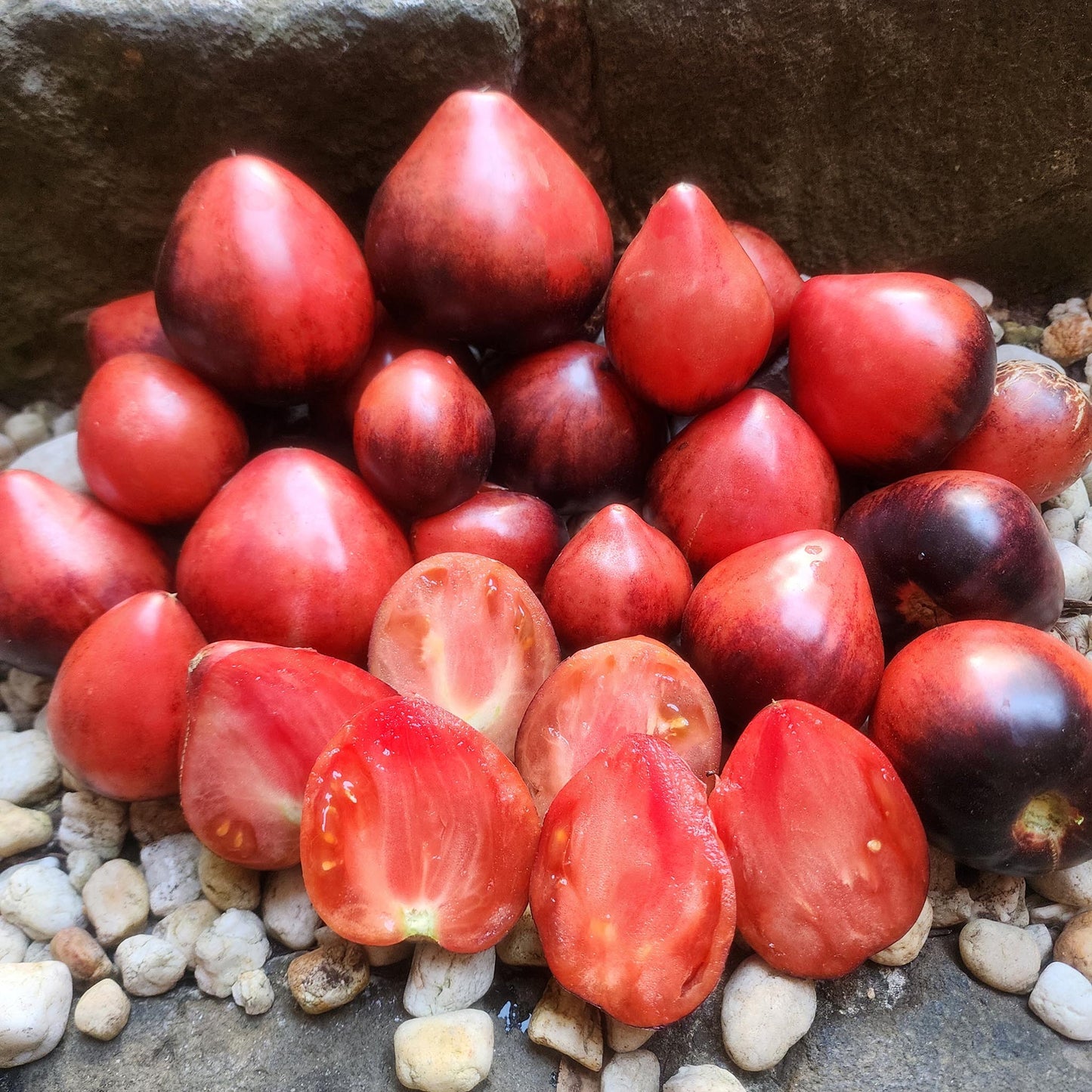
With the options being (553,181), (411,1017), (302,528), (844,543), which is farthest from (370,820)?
(553,181)

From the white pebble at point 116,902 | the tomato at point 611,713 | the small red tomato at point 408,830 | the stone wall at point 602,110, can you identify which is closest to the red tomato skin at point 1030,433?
the stone wall at point 602,110

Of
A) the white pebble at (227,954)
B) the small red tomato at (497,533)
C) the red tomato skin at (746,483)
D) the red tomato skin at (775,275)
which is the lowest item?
the white pebble at (227,954)

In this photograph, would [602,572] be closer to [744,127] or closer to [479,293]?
[479,293]

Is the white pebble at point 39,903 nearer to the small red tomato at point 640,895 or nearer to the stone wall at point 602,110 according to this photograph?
the small red tomato at point 640,895

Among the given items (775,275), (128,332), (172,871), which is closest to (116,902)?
(172,871)

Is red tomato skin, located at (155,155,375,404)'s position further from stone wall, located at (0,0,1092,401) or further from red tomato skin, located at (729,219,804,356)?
red tomato skin, located at (729,219,804,356)

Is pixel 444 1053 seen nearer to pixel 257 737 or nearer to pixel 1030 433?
pixel 257 737

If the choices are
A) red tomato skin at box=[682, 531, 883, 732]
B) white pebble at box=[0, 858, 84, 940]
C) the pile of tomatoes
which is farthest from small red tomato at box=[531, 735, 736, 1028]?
white pebble at box=[0, 858, 84, 940]
